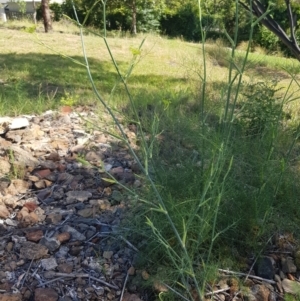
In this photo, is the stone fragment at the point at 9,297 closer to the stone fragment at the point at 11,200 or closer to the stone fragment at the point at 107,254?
the stone fragment at the point at 107,254

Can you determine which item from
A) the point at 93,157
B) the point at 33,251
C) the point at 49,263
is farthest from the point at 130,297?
the point at 93,157

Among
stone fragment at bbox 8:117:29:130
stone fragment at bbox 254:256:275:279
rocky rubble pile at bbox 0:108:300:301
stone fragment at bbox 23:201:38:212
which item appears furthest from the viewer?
stone fragment at bbox 8:117:29:130

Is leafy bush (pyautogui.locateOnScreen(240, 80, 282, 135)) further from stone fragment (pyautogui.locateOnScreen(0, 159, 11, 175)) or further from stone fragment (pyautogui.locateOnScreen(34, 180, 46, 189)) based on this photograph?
stone fragment (pyautogui.locateOnScreen(0, 159, 11, 175))

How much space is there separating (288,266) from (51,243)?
1.13m

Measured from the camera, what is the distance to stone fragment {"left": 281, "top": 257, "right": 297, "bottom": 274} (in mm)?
1961

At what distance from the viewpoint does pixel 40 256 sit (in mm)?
1928

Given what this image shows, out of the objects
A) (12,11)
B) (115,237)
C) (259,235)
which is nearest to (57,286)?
(115,237)

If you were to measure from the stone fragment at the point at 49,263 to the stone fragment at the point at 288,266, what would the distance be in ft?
3.50

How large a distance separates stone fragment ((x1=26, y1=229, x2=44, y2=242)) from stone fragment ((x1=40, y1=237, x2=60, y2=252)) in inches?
1.4

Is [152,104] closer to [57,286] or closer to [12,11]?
[57,286]

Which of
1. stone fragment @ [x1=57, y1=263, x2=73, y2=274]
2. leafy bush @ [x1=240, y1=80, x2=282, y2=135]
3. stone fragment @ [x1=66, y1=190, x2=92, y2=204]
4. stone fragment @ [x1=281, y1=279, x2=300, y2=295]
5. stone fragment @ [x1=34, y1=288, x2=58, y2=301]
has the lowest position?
stone fragment @ [x1=281, y1=279, x2=300, y2=295]

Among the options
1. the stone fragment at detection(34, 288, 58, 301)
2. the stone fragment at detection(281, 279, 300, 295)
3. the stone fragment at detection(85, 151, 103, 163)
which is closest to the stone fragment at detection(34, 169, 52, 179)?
the stone fragment at detection(85, 151, 103, 163)

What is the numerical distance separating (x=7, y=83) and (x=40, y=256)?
4.37 meters

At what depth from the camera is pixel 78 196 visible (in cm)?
238
